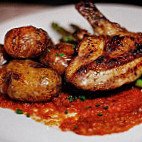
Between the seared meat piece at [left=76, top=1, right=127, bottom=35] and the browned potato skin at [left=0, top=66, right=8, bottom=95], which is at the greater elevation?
the seared meat piece at [left=76, top=1, right=127, bottom=35]

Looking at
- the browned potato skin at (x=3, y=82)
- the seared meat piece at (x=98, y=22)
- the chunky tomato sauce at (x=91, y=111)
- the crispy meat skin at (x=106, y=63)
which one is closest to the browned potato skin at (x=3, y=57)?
the browned potato skin at (x=3, y=82)

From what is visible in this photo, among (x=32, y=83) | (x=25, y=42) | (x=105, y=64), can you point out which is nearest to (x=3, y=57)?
(x=25, y=42)

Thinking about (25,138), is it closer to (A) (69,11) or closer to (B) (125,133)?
(B) (125,133)

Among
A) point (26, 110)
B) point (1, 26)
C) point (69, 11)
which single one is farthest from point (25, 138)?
point (69, 11)

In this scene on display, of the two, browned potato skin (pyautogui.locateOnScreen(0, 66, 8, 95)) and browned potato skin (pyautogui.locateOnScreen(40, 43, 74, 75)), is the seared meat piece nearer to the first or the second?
browned potato skin (pyautogui.locateOnScreen(40, 43, 74, 75))

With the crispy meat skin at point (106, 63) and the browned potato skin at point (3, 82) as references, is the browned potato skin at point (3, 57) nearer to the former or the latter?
the browned potato skin at point (3, 82)

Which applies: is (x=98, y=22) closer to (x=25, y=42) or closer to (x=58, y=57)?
(x=58, y=57)

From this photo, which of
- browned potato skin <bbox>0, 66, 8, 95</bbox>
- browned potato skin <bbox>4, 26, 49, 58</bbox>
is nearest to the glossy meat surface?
browned potato skin <bbox>4, 26, 49, 58</bbox>
